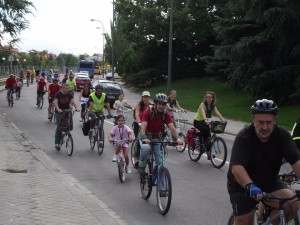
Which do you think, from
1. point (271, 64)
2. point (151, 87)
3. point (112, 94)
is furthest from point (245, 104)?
point (151, 87)

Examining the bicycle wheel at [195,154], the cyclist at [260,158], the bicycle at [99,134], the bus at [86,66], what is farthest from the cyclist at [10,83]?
the bus at [86,66]

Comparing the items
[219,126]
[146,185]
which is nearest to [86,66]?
[219,126]

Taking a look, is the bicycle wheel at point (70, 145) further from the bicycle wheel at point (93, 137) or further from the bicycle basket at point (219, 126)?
the bicycle basket at point (219, 126)

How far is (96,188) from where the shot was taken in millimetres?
9477

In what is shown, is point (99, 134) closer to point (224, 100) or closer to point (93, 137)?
point (93, 137)

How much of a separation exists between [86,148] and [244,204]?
10630 millimetres

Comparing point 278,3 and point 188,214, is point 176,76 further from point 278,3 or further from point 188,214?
point 188,214

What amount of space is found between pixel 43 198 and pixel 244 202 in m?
3.78

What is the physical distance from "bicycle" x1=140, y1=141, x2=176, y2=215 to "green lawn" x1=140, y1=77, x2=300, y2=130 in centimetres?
1357

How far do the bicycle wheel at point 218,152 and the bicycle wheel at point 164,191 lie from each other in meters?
4.21

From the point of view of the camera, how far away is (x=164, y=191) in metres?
7.77

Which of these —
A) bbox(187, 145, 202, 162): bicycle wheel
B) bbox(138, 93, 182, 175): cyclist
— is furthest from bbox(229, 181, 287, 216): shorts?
bbox(187, 145, 202, 162): bicycle wheel

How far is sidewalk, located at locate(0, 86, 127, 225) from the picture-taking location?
21.4 feet

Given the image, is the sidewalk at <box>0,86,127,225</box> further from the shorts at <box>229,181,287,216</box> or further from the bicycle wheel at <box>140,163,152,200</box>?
the shorts at <box>229,181,287,216</box>
